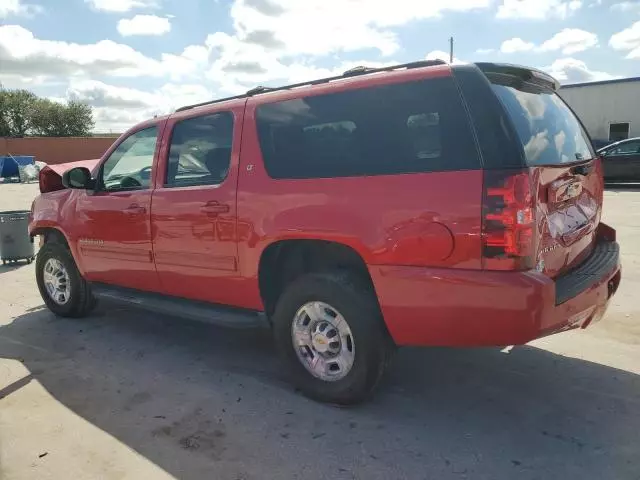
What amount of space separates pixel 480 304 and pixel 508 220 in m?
0.44

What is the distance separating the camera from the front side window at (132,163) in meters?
4.52

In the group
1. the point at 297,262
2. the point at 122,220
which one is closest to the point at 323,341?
the point at 297,262

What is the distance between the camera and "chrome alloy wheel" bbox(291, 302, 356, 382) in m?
3.35

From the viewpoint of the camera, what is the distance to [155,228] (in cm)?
429

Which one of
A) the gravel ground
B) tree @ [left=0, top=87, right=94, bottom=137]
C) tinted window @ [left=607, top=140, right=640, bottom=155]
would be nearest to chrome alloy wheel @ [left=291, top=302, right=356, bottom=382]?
the gravel ground

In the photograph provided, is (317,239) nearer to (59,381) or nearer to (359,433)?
(359,433)

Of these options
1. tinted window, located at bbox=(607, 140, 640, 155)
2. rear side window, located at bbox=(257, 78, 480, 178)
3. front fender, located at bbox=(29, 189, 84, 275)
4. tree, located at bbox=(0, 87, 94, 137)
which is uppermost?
tree, located at bbox=(0, 87, 94, 137)

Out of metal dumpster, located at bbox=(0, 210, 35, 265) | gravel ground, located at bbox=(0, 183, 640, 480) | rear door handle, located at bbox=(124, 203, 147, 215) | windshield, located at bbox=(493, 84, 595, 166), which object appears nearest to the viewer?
gravel ground, located at bbox=(0, 183, 640, 480)

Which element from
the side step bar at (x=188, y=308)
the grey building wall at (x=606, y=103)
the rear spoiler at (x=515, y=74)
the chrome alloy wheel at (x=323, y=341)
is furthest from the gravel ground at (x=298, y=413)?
the grey building wall at (x=606, y=103)

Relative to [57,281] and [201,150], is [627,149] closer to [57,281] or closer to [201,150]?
[201,150]

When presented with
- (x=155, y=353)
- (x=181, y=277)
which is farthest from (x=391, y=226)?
(x=155, y=353)

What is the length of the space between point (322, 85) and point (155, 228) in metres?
1.76

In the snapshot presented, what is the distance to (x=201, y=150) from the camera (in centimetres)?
414

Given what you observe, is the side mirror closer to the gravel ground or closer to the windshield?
the gravel ground
